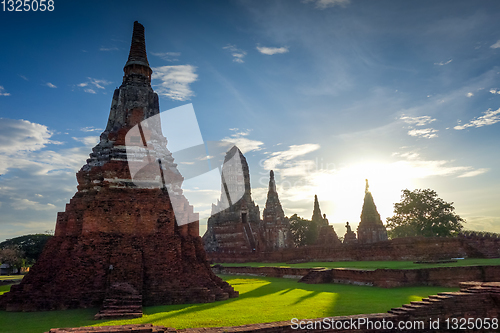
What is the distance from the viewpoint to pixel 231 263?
31156 mm

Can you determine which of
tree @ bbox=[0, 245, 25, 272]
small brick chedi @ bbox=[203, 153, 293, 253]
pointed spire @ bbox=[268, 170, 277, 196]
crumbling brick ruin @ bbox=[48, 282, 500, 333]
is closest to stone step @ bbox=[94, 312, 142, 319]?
crumbling brick ruin @ bbox=[48, 282, 500, 333]

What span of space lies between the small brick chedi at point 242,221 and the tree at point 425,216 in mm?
11796

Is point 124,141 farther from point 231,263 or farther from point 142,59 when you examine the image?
point 231,263

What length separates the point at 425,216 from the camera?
33250mm

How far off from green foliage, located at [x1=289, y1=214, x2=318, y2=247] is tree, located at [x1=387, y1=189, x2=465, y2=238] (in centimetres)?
1226

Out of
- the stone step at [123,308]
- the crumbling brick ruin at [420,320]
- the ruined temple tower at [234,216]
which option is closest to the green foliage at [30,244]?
the ruined temple tower at [234,216]

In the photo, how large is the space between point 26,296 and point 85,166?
16.4 ft

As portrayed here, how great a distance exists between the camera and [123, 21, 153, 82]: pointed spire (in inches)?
584

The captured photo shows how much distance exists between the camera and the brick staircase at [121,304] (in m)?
Result: 8.05

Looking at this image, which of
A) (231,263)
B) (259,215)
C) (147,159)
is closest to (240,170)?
(259,215)

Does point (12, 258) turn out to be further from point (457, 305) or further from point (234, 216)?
point (457, 305)

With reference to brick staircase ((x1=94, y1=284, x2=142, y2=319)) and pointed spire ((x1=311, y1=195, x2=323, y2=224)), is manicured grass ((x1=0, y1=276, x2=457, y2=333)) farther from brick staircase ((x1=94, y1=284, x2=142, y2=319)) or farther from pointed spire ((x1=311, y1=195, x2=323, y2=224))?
pointed spire ((x1=311, y1=195, x2=323, y2=224))

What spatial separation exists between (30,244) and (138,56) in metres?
40.3

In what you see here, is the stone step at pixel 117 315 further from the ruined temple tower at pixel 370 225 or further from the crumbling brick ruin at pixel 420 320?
the ruined temple tower at pixel 370 225
